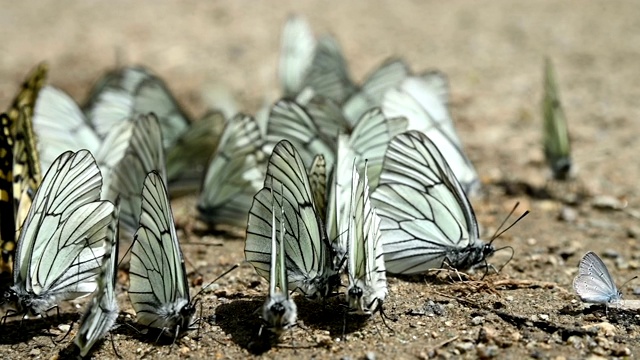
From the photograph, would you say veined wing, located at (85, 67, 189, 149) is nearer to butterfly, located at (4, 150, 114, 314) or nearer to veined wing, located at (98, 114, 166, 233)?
veined wing, located at (98, 114, 166, 233)

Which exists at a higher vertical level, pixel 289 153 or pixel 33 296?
pixel 289 153

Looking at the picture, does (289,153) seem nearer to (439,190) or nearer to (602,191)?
(439,190)

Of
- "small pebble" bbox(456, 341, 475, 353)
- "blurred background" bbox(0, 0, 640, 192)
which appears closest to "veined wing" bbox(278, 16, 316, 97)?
"blurred background" bbox(0, 0, 640, 192)

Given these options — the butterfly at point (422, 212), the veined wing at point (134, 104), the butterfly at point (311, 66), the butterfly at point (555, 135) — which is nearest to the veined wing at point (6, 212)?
the veined wing at point (134, 104)

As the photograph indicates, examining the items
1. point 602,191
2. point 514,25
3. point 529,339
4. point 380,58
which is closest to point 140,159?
point 529,339

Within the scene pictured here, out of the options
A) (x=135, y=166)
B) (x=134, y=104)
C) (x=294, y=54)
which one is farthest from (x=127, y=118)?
(x=294, y=54)

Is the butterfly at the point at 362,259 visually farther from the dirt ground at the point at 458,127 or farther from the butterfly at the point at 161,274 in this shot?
the butterfly at the point at 161,274
